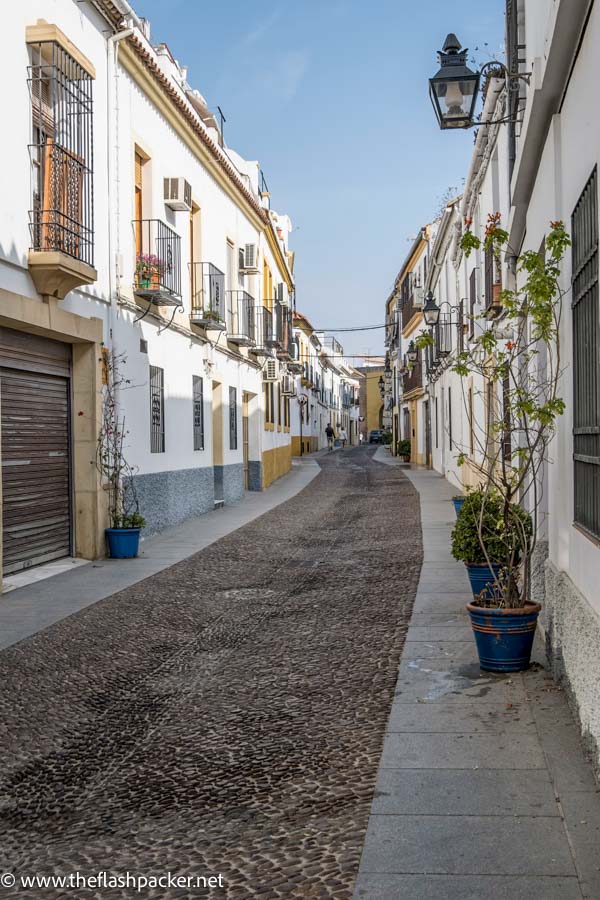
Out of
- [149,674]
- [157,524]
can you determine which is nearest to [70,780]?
[149,674]

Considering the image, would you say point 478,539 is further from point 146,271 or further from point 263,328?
point 263,328

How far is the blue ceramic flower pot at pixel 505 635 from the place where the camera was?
18.3ft

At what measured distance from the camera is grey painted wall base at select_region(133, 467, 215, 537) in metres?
13.5

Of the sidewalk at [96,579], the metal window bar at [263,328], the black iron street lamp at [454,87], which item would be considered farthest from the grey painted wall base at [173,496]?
the black iron street lamp at [454,87]

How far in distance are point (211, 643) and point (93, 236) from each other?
6.01 metres

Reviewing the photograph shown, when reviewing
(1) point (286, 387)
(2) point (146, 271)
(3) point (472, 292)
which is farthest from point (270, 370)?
(2) point (146, 271)

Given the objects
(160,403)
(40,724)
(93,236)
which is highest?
(93,236)

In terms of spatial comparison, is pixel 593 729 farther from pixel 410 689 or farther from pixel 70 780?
pixel 70 780

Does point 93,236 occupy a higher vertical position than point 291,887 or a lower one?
higher

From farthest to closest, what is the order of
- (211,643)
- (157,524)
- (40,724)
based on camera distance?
(157,524) → (211,643) → (40,724)

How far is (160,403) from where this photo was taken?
572 inches

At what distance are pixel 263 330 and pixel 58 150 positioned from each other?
45.6 ft

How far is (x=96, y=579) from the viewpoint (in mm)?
10008

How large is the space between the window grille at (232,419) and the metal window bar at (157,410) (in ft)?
19.1
